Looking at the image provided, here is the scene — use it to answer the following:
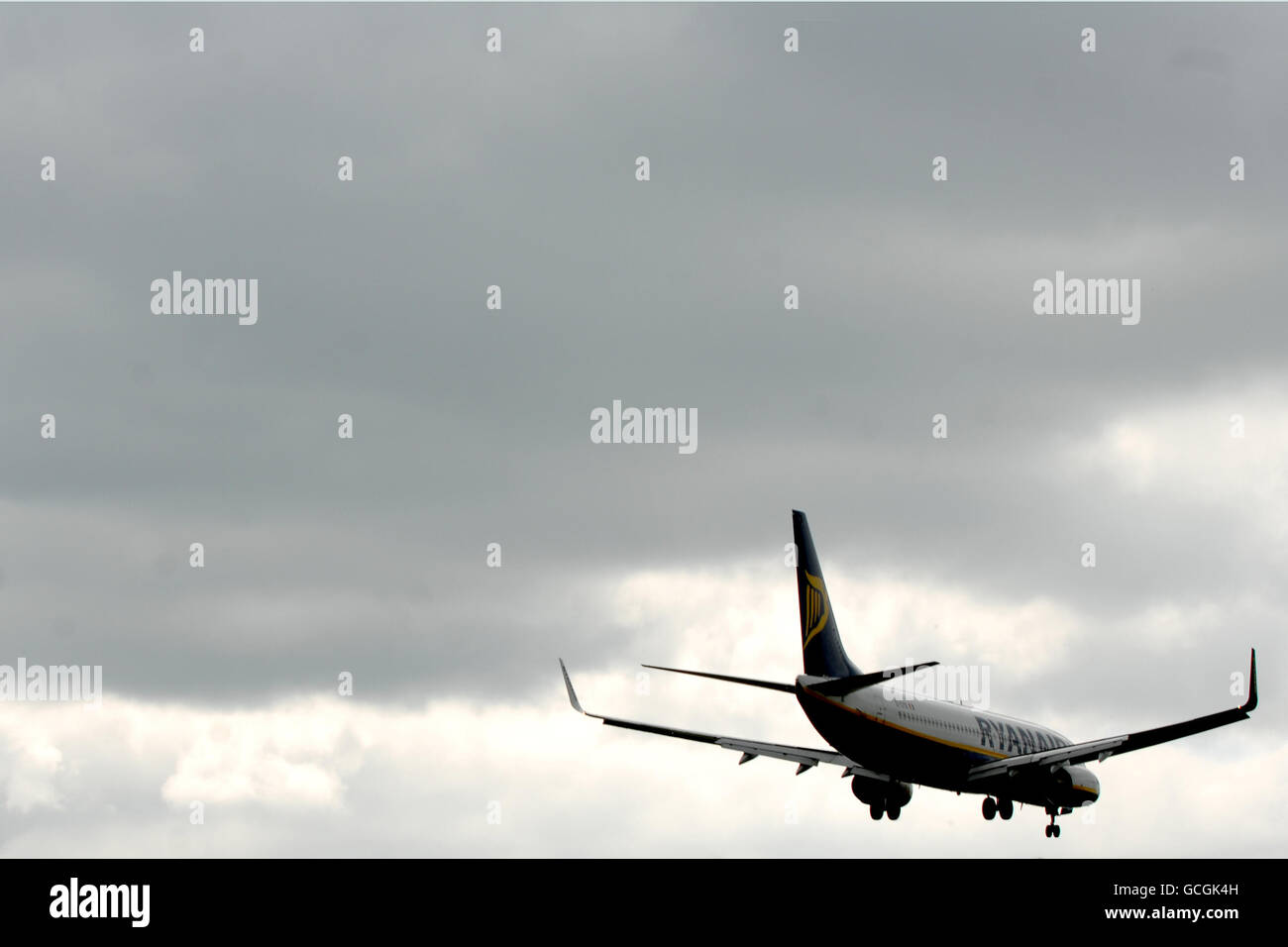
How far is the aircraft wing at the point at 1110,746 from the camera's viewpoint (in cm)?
8225

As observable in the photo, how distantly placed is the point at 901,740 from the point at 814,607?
28.5 ft

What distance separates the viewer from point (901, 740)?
9219 cm

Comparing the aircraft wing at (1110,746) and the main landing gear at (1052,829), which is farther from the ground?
the aircraft wing at (1110,746)

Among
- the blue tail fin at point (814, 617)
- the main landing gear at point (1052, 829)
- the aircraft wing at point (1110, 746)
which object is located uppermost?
the blue tail fin at point (814, 617)

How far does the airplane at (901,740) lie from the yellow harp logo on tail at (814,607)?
0.05 m

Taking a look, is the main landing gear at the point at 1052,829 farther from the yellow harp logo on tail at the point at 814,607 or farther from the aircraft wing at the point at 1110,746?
the yellow harp logo on tail at the point at 814,607

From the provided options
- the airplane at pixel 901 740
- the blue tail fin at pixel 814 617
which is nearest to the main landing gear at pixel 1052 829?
the airplane at pixel 901 740

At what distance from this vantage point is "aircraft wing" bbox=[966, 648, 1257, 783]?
270 feet

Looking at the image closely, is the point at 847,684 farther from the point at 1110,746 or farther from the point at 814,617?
the point at 1110,746

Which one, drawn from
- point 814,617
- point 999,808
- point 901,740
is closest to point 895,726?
point 901,740
